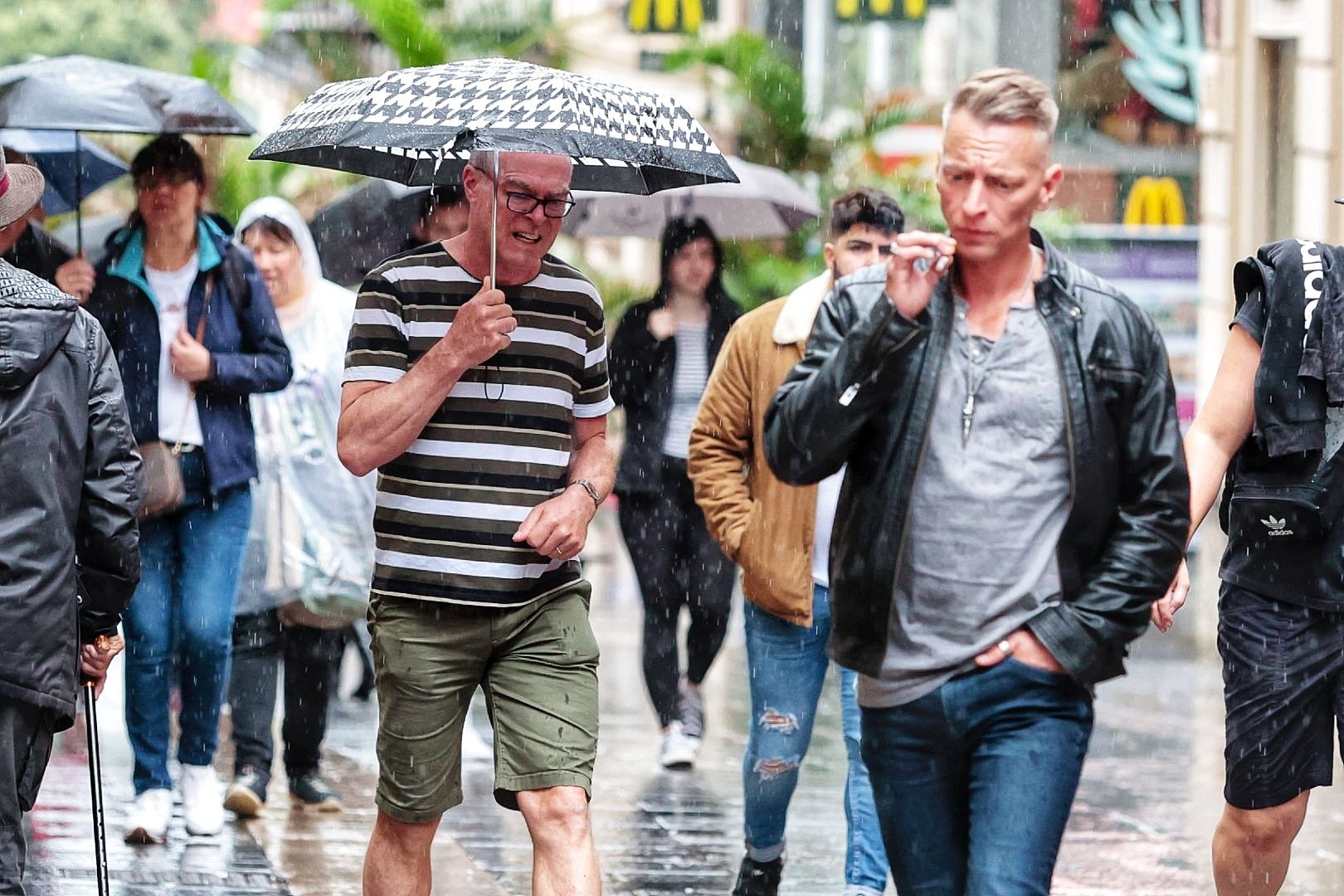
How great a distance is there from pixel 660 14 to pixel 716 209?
56.3 feet

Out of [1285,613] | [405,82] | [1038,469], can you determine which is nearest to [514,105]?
[405,82]

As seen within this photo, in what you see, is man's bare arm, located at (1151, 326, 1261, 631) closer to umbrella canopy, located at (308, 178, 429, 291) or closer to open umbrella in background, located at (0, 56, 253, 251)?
open umbrella in background, located at (0, 56, 253, 251)

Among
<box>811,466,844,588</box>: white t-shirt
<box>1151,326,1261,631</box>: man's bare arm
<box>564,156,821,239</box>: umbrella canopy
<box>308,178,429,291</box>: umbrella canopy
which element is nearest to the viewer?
<box>1151,326,1261,631</box>: man's bare arm

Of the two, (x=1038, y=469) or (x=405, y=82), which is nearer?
(x=1038, y=469)

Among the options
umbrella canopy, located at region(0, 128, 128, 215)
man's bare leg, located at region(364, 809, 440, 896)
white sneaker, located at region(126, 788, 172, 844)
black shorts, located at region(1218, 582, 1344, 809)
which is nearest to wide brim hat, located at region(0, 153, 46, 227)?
man's bare leg, located at region(364, 809, 440, 896)

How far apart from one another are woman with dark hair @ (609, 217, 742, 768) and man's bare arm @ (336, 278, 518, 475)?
177 inches

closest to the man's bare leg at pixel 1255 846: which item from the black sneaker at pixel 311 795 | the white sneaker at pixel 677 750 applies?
the black sneaker at pixel 311 795

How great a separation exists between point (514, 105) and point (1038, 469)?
166 cm

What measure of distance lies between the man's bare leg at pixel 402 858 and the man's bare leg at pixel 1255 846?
77.0 inches

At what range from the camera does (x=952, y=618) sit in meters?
4.29

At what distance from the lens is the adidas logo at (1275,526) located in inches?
218

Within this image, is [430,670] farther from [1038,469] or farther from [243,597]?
[243,597]

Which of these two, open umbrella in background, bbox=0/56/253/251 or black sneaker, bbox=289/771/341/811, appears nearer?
open umbrella in background, bbox=0/56/253/251

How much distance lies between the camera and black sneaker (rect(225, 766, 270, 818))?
8023 millimetres
